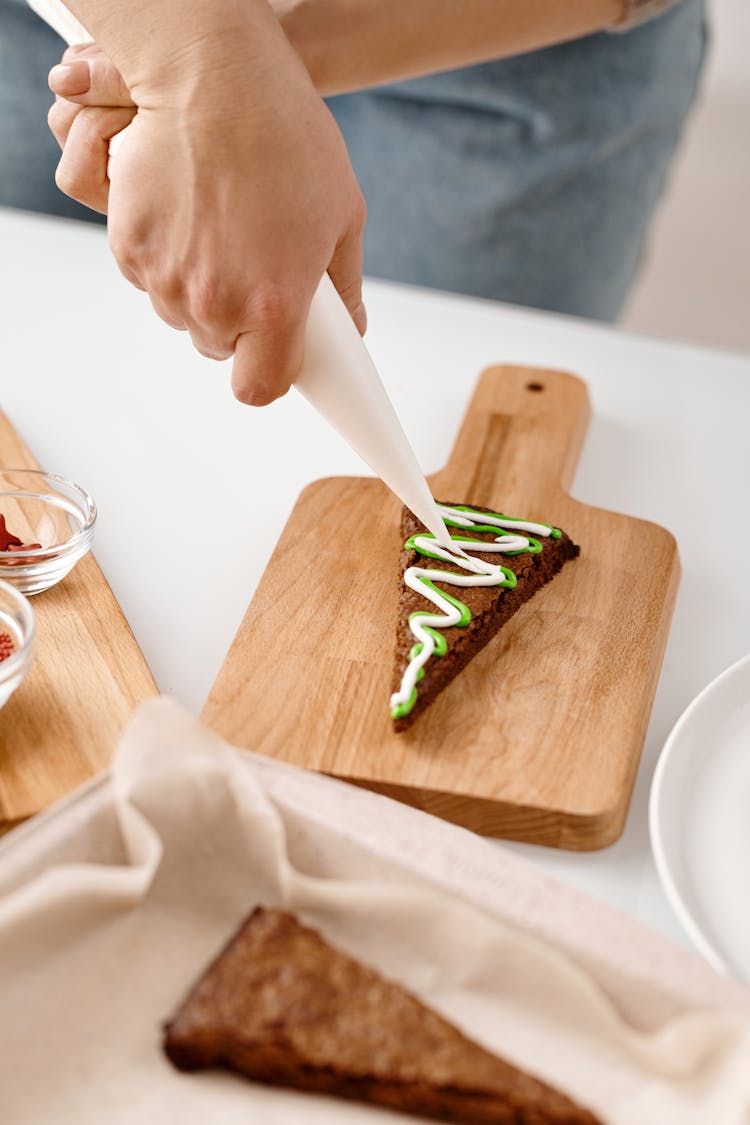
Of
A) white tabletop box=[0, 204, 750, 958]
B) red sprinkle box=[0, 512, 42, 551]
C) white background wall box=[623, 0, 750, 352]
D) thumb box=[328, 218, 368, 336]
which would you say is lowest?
white background wall box=[623, 0, 750, 352]

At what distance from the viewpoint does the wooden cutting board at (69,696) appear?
0.90 m

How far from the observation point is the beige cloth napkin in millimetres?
714

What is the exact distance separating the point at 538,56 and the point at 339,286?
85 cm

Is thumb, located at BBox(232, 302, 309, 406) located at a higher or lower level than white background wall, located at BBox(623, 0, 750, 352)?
higher

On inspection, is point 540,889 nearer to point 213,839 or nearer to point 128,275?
point 213,839

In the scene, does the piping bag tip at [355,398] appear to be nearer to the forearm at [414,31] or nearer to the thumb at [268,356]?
the thumb at [268,356]

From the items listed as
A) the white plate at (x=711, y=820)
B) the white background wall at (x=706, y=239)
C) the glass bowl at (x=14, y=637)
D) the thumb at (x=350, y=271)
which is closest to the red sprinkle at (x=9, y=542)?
the glass bowl at (x=14, y=637)

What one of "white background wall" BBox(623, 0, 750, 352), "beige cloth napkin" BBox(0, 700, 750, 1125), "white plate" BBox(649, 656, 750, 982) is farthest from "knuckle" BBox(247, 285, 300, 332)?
"white background wall" BBox(623, 0, 750, 352)

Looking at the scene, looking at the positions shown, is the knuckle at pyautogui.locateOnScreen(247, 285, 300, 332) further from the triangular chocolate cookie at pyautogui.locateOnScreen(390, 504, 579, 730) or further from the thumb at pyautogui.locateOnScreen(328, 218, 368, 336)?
the triangular chocolate cookie at pyautogui.locateOnScreen(390, 504, 579, 730)

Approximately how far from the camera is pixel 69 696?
98cm

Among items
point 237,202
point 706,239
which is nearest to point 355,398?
point 237,202

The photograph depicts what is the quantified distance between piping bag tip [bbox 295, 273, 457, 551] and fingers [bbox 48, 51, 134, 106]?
9.5 inches

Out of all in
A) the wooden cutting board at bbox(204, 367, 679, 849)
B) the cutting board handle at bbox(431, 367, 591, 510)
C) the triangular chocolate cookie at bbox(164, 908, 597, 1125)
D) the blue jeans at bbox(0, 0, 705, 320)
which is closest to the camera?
the triangular chocolate cookie at bbox(164, 908, 597, 1125)

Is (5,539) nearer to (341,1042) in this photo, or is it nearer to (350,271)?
(350,271)
